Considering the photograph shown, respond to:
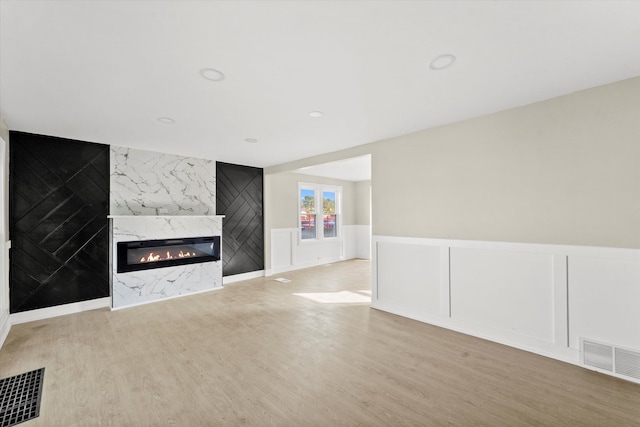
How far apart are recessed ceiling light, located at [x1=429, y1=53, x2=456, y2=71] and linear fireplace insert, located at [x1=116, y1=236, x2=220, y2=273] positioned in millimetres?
4639

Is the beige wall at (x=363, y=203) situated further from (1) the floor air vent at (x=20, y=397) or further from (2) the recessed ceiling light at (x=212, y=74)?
(1) the floor air vent at (x=20, y=397)

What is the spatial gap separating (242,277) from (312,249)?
2.25 metres

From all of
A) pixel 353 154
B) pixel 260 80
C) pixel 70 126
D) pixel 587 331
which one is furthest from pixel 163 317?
pixel 587 331

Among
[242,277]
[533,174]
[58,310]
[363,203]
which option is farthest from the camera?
[363,203]

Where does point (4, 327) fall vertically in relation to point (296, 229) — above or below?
below

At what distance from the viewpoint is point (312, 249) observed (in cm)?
757

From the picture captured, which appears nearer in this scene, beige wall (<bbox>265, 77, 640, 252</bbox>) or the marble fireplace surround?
beige wall (<bbox>265, 77, 640, 252</bbox>)

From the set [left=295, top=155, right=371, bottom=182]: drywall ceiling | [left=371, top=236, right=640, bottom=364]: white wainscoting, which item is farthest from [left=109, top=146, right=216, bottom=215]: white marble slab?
[left=371, top=236, right=640, bottom=364]: white wainscoting

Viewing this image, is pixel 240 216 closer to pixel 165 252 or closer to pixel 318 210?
pixel 165 252

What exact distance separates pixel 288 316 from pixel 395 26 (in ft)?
11.1

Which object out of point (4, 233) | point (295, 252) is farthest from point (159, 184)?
point (295, 252)

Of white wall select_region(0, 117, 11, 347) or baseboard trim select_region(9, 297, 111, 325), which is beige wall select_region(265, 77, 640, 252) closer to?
baseboard trim select_region(9, 297, 111, 325)

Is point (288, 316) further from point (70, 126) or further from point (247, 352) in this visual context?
point (70, 126)

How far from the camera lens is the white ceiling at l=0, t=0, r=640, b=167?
1.53 metres
